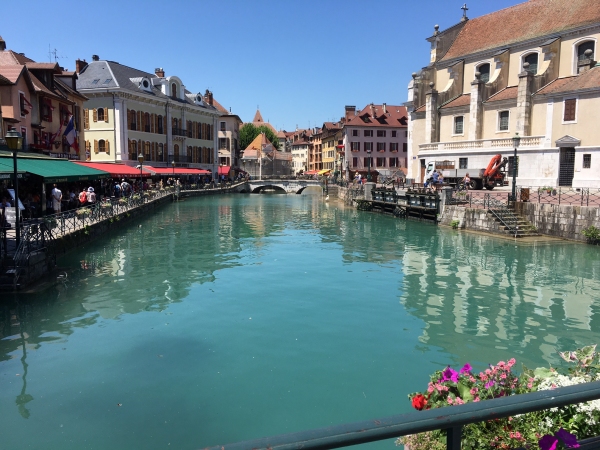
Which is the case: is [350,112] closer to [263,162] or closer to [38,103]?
[263,162]

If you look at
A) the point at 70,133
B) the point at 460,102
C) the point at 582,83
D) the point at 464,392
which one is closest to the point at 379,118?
the point at 460,102

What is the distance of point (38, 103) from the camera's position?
29594 millimetres

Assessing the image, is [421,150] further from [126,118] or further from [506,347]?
[506,347]

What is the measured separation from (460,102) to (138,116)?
32.2 metres

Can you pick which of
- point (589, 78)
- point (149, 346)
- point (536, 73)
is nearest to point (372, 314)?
point (149, 346)

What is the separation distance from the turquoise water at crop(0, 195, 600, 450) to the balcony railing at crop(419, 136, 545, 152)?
52.1 feet

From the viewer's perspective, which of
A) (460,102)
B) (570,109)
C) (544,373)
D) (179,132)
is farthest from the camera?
(179,132)

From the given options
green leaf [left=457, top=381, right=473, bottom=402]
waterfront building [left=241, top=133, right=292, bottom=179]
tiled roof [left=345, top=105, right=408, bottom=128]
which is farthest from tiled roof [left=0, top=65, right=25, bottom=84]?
waterfront building [left=241, top=133, right=292, bottom=179]

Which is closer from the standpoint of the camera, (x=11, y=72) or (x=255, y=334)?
(x=255, y=334)

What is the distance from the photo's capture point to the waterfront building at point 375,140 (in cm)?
7869

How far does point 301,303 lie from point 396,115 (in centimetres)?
7329

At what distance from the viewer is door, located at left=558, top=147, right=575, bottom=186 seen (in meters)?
33.8

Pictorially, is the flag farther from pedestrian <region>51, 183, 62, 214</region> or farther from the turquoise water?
the turquoise water

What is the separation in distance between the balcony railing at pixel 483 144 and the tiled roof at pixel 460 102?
146 inches
